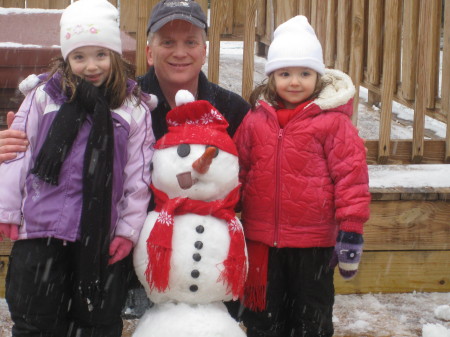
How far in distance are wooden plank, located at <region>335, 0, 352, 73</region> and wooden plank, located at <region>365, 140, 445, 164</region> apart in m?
1.68

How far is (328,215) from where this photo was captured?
2984 millimetres

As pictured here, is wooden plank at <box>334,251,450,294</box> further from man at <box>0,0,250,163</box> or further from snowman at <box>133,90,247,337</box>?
snowman at <box>133,90,247,337</box>

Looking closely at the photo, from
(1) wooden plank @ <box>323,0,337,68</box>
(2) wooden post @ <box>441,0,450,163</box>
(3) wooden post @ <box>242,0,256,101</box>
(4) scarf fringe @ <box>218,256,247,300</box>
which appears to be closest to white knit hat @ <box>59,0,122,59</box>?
(4) scarf fringe @ <box>218,256,247,300</box>

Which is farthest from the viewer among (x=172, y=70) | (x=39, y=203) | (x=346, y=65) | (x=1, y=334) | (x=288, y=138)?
(x=346, y=65)

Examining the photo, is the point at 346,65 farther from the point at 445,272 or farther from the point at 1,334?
the point at 1,334

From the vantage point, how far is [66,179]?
107 inches

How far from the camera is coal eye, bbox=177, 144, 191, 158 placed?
2.78 metres

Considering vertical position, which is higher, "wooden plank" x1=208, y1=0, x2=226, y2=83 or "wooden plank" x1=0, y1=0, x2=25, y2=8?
"wooden plank" x1=0, y1=0, x2=25, y2=8

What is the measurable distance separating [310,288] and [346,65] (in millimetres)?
3221

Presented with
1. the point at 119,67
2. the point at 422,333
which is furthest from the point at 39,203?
the point at 422,333

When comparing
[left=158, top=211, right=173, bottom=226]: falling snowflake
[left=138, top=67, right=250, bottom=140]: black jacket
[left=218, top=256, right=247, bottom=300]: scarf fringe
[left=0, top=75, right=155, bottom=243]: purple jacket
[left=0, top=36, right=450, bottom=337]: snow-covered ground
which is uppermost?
[left=138, top=67, right=250, bottom=140]: black jacket

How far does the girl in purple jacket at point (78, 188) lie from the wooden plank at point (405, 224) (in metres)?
1.73

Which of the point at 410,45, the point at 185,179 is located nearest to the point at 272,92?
the point at 185,179

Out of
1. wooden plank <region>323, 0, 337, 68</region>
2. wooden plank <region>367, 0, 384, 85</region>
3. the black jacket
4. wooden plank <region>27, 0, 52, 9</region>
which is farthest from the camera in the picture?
wooden plank <region>323, 0, 337, 68</region>
